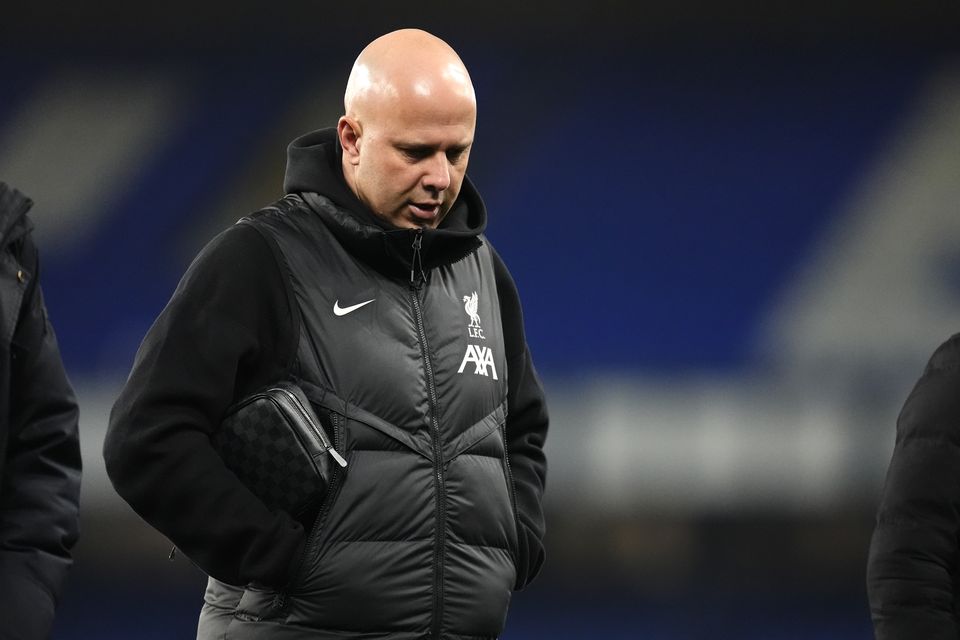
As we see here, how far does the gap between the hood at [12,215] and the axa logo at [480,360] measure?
553 millimetres

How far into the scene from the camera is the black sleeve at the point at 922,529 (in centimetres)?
196

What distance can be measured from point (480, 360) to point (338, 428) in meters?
0.24

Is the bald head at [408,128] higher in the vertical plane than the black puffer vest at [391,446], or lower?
higher

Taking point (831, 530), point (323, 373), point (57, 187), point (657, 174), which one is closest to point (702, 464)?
point (831, 530)

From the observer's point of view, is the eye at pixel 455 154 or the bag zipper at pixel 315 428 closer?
the bag zipper at pixel 315 428

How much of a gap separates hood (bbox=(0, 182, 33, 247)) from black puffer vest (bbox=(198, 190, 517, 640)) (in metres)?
0.32

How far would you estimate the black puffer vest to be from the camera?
178cm

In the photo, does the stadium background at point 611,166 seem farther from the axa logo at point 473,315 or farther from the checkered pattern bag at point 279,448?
the checkered pattern bag at point 279,448

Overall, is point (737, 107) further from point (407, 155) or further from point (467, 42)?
point (407, 155)

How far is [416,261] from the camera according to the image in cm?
193

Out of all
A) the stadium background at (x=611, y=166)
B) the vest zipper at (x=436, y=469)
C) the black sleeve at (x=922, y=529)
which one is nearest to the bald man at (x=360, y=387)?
the vest zipper at (x=436, y=469)

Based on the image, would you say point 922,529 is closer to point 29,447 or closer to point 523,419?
point 523,419

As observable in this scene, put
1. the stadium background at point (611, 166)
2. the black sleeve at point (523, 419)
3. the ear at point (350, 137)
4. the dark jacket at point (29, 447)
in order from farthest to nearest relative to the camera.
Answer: the stadium background at point (611, 166) < the black sleeve at point (523, 419) < the ear at point (350, 137) < the dark jacket at point (29, 447)

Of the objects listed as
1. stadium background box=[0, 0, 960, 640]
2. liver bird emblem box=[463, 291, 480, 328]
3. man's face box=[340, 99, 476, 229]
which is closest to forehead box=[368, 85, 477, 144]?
man's face box=[340, 99, 476, 229]
